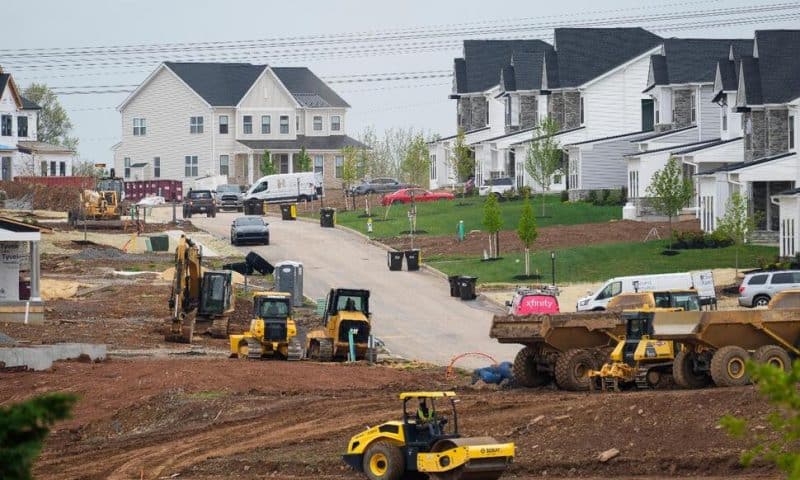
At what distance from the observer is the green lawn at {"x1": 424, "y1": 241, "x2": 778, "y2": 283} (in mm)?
57281

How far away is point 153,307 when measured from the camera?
53.2 m

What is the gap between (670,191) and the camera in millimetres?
63906

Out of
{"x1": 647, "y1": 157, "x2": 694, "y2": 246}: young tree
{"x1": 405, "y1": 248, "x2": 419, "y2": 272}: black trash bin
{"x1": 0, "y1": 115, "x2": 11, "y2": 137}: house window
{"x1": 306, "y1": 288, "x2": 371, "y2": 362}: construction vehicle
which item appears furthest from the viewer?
{"x1": 0, "y1": 115, "x2": 11, "y2": 137}: house window

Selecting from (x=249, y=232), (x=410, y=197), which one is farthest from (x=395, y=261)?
(x=410, y=197)

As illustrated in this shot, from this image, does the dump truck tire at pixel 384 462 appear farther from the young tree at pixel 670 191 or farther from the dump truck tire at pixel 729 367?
the young tree at pixel 670 191

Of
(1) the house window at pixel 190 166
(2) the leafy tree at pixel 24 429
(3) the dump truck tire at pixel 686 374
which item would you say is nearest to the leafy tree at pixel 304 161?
(1) the house window at pixel 190 166

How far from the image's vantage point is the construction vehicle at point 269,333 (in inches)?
1563

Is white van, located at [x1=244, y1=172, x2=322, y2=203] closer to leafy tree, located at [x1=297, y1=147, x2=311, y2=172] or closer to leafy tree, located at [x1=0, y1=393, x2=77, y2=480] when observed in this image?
leafy tree, located at [x1=297, y1=147, x2=311, y2=172]

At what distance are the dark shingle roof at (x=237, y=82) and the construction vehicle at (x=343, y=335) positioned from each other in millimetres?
75393

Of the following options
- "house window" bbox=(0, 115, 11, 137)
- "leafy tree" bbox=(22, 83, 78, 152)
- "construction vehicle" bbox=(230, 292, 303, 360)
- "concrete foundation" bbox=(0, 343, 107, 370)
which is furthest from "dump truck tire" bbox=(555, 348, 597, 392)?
"leafy tree" bbox=(22, 83, 78, 152)

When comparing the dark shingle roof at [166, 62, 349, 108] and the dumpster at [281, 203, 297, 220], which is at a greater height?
the dark shingle roof at [166, 62, 349, 108]

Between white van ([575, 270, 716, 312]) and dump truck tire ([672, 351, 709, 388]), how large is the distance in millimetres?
17689

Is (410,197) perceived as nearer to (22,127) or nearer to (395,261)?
(395,261)

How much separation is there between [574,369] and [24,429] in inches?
897
